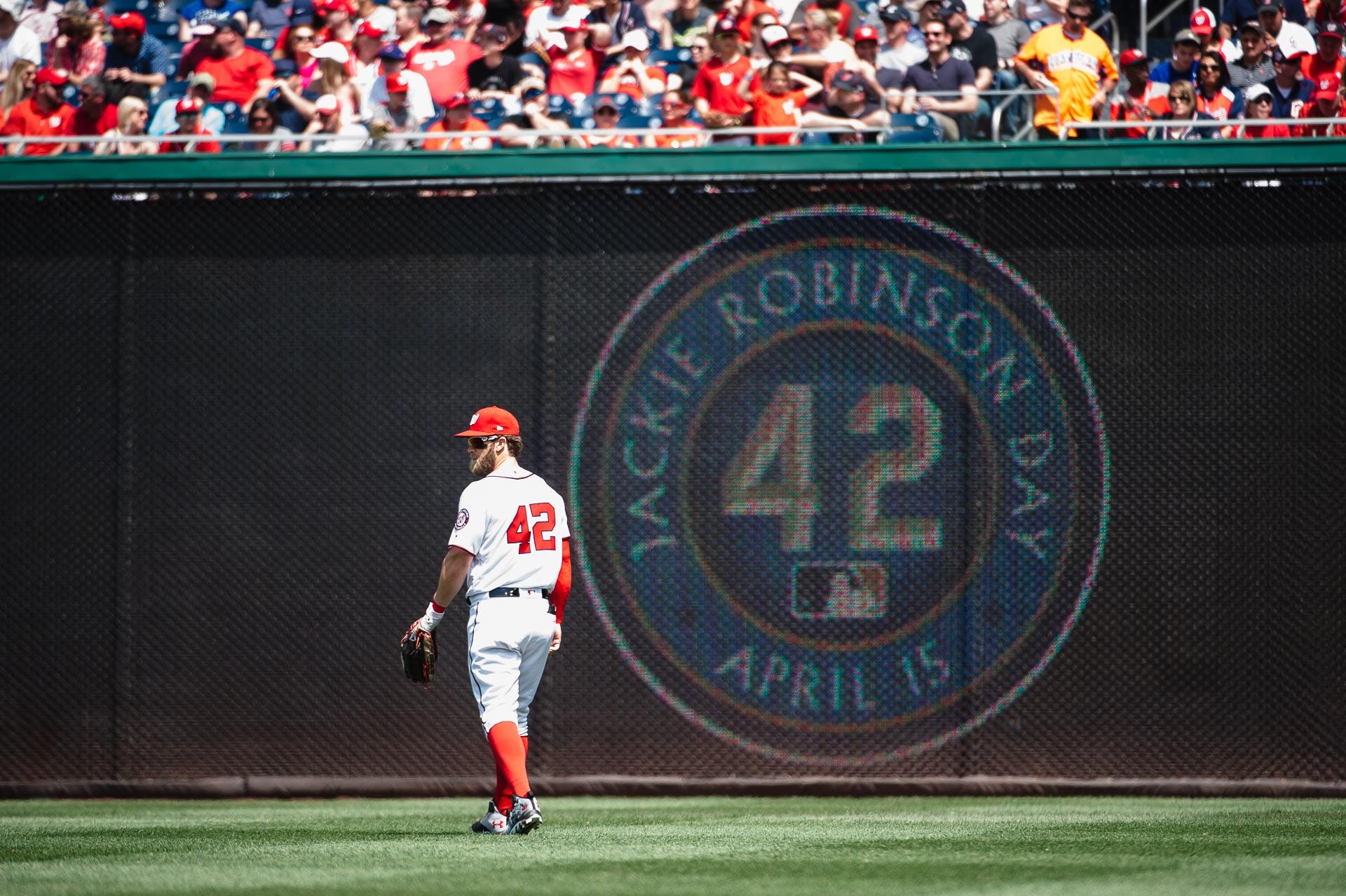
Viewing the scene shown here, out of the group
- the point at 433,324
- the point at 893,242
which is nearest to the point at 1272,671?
the point at 893,242

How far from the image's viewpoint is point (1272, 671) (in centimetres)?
827

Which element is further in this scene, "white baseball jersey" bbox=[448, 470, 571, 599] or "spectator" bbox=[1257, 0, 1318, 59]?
"spectator" bbox=[1257, 0, 1318, 59]

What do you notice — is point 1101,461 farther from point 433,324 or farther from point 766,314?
point 433,324

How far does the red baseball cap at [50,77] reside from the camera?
11.1m

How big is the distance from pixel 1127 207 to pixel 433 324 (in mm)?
3900

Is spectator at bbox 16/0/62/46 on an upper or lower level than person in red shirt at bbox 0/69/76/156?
upper

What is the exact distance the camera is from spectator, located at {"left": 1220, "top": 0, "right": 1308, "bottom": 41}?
10.8 m

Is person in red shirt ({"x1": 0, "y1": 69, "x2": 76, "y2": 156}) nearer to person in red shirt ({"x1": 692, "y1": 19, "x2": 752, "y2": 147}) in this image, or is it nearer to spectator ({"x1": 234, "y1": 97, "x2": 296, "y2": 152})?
spectator ({"x1": 234, "y1": 97, "x2": 296, "y2": 152})

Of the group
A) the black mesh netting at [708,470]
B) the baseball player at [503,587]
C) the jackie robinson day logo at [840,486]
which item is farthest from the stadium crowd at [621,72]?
the baseball player at [503,587]

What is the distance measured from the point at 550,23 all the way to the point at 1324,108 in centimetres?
556

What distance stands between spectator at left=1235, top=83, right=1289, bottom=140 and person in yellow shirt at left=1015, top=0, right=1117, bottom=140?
0.86 metres

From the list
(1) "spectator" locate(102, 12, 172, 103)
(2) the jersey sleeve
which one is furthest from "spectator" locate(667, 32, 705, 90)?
(2) the jersey sleeve

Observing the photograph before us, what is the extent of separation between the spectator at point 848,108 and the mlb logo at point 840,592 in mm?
2958

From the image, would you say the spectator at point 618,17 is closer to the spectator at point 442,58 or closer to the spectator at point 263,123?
the spectator at point 442,58
